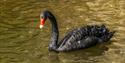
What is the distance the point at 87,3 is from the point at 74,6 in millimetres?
466

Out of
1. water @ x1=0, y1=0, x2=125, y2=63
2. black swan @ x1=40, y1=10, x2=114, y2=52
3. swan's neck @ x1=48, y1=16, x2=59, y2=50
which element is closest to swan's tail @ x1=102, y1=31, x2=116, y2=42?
black swan @ x1=40, y1=10, x2=114, y2=52

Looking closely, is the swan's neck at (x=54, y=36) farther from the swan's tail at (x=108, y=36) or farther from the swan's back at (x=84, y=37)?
the swan's tail at (x=108, y=36)

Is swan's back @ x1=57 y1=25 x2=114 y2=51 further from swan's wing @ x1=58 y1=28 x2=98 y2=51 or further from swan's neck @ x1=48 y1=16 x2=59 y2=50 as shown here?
swan's neck @ x1=48 y1=16 x2=59 y2=50

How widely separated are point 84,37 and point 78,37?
0.64 feet

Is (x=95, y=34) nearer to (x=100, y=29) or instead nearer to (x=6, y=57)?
(x=100, y=29)

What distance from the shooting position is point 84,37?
12.9 metres

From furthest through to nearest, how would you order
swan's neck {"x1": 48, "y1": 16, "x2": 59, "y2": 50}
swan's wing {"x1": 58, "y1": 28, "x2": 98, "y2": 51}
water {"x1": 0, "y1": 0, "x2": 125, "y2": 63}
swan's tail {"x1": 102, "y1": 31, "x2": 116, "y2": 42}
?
1. swan's tail {"x1": 102, "y1": 31, "x2": 116, "y2": 42}
2. swan's wing {"x1": 58, "y1": 28, "x2": 98, "y2": 51}
3. swan's neck {"x1": 48, "y1": 16, "x2": 59, "y2": 50}
4. water {"x1": 0, "y1": 0, "x2": 125, "y2": 63}

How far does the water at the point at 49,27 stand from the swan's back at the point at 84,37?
0.17m

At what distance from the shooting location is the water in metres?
11.9

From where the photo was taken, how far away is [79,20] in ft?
47.6

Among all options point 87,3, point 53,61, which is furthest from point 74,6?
point 53,61

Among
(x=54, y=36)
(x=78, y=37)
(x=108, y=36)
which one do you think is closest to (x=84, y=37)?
(x=78, y=37)

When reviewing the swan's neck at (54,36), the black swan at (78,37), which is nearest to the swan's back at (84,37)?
the black swan at (78,37)

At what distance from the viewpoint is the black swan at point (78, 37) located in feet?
41.0
